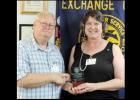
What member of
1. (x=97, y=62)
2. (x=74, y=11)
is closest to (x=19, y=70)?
(x=97, y=62)

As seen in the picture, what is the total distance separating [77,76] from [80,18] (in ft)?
2.00

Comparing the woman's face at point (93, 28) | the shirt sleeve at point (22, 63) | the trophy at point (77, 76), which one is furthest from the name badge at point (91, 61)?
the shirt sleeve at point (22, 63)

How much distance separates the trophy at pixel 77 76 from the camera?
2.35 m

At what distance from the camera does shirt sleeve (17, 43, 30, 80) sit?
212cm

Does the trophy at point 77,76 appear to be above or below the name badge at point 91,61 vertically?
below

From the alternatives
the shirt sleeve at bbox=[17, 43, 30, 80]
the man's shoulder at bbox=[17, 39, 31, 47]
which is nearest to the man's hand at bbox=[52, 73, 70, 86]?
the shirt sleeve at bbox=[17, 43, 30, 80]

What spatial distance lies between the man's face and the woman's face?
35cm

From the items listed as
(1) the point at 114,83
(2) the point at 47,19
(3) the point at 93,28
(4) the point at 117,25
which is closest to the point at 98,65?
Answer: (1) the point at 114,83

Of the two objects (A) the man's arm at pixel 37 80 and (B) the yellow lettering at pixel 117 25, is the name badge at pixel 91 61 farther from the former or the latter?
(B) the yellow lettering at pixel 117 25

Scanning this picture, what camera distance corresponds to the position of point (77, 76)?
7.79 feet

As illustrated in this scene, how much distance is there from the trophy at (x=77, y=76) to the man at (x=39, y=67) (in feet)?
0.32

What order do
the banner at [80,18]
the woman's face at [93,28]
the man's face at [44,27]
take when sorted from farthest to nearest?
1. the banner at [80,18]
2. the woman's face at [93,28]
3. the man's face at [44,27]
